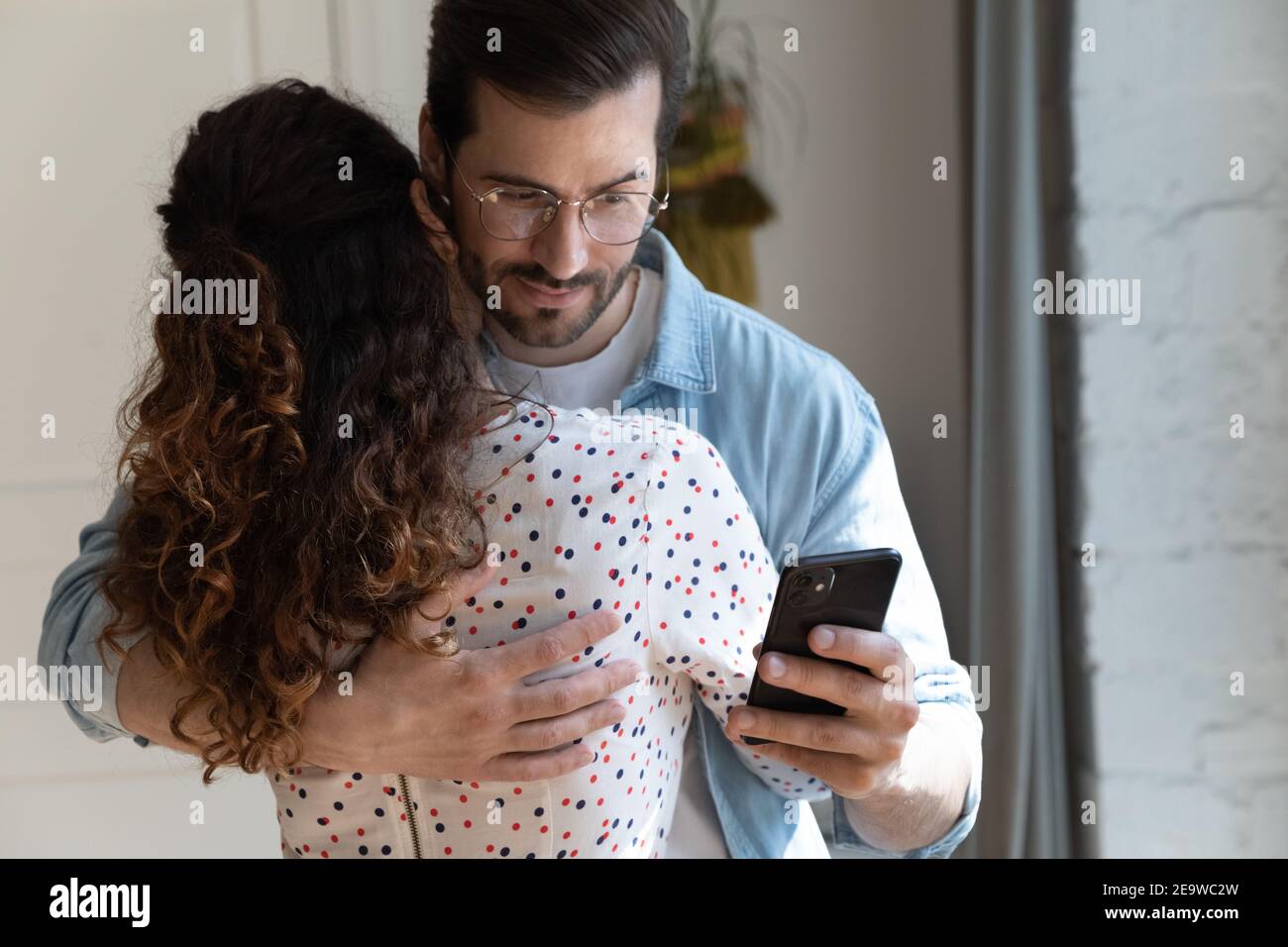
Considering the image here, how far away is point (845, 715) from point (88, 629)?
0.57 meters

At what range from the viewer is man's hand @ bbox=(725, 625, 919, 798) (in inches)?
27.8

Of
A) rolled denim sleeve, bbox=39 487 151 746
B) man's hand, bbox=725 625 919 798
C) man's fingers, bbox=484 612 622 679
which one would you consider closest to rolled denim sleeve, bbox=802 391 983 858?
man's hand, bbox=725 625 919 798

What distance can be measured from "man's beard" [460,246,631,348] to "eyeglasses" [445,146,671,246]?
33 millimetres

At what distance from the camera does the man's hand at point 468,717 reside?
2.18 ft

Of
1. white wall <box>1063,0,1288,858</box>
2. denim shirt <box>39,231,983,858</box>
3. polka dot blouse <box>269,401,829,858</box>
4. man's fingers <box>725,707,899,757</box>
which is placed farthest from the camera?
white wall <box>1063,0,1288,858</box>

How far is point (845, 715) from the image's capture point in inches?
30.1

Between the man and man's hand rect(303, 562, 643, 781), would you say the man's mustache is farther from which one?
man's hand rect(303, 562, 643, 781)

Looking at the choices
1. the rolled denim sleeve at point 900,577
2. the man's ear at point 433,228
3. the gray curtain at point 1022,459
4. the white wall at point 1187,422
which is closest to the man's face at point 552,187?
the man's ear at point 433,228

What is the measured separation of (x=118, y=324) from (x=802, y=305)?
3.15ft

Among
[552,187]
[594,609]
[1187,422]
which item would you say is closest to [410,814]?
[594,609]

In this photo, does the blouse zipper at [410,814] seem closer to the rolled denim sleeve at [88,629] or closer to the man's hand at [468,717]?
the man's hand at [468,717]

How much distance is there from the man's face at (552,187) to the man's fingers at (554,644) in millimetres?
376

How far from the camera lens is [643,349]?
0.99 m
